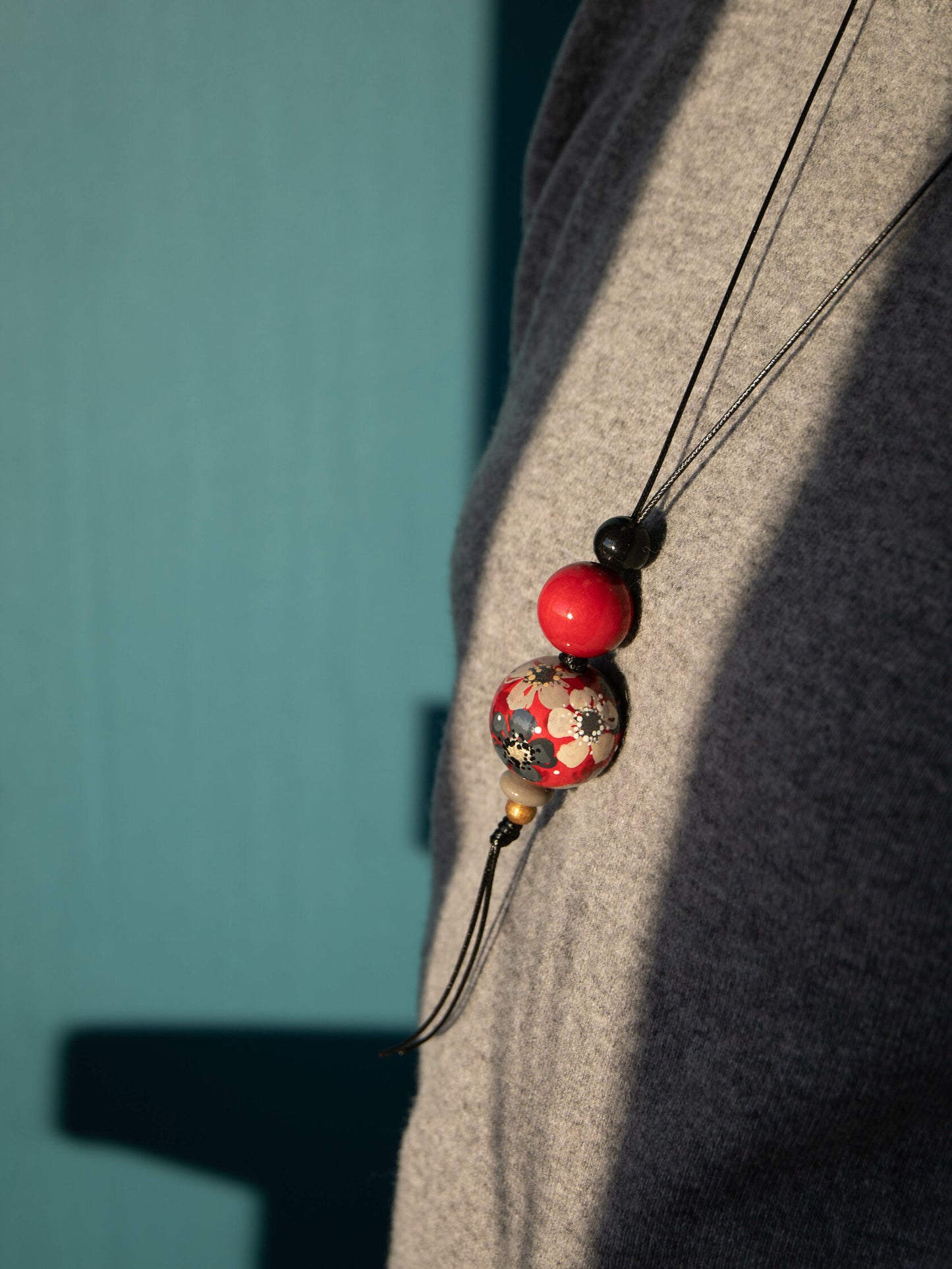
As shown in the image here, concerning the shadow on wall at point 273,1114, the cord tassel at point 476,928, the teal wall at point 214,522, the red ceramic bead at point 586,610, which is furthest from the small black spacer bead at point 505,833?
the shadow on wall at point 273,1114

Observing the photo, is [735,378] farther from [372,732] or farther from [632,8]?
[372,732]

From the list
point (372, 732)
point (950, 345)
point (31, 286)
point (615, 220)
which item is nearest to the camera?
point (950, 345)

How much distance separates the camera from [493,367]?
82cm

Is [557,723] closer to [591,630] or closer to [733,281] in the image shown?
[591,630]

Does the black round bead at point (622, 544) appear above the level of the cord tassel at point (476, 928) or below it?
above

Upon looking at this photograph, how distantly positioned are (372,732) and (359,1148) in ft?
1.62

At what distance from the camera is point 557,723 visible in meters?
0.39

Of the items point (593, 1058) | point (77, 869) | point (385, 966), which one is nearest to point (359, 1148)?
Result: point (385, 966)

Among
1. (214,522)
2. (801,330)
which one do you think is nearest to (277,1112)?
(214,522)

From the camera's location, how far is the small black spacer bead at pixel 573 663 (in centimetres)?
41

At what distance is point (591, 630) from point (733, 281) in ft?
0.57

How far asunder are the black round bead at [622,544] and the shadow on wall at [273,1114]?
Answer: 76 cm

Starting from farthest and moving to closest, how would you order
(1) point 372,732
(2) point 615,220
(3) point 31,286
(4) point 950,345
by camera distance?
(1) point 372,732 → (3) point 31,286 → (2) point 615,220 → (4) point 950,345

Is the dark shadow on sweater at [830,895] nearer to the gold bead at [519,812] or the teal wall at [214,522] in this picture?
the gold bead at [519,812]
